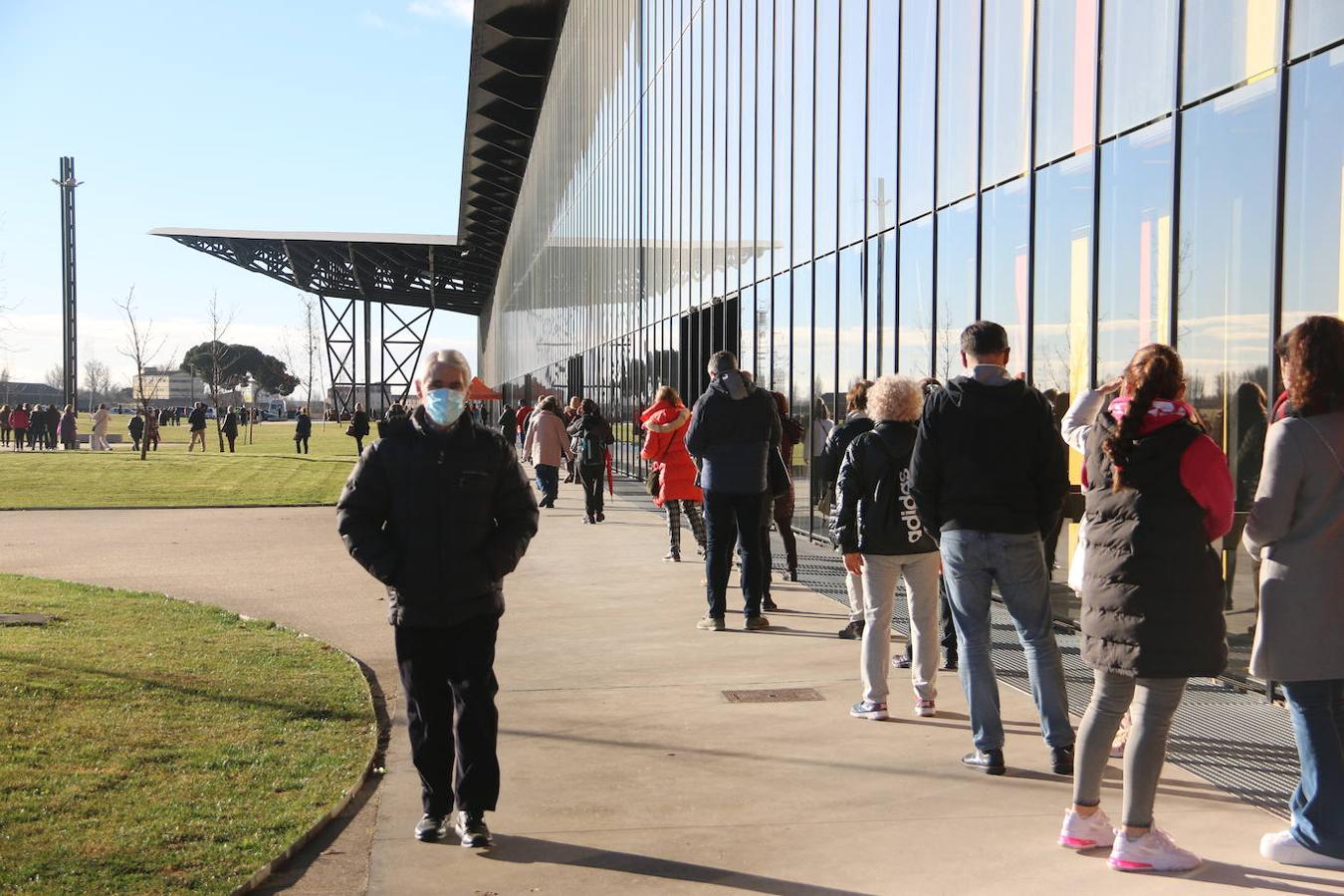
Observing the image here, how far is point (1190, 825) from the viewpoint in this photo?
16.1 feet

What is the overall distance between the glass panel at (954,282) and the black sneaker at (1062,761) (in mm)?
6215

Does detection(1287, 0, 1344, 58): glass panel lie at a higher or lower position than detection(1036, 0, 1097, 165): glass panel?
lower

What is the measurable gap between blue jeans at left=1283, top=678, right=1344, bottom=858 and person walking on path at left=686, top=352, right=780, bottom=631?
4946 mm

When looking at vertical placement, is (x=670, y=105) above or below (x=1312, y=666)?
above

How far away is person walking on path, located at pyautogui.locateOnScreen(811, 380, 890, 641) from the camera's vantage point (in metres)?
7.85

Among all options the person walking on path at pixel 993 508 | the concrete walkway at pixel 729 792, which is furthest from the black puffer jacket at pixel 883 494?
the person walking on path at pixel 993 508

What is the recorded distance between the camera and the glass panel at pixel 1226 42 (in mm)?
7332

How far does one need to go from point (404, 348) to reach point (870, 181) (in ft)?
308

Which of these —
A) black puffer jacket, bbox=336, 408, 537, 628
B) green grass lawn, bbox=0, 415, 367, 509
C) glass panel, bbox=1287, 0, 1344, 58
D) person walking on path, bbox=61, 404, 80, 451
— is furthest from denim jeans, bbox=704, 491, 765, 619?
person walking on path, bbox=61, 404, 80, 451

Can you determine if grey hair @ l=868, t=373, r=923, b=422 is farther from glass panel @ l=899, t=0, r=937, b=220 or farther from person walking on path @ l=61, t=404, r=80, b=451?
person walking on path @ l=61, t=404, r=80, b=451

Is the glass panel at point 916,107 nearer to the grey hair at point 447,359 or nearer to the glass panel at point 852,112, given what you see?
the glass panel at point 852,112

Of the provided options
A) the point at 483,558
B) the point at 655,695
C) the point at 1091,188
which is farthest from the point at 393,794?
the point at 1091,188

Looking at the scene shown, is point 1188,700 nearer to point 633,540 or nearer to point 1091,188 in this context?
point 1091,188

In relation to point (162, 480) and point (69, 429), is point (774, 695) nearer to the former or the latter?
point (162, 480)
